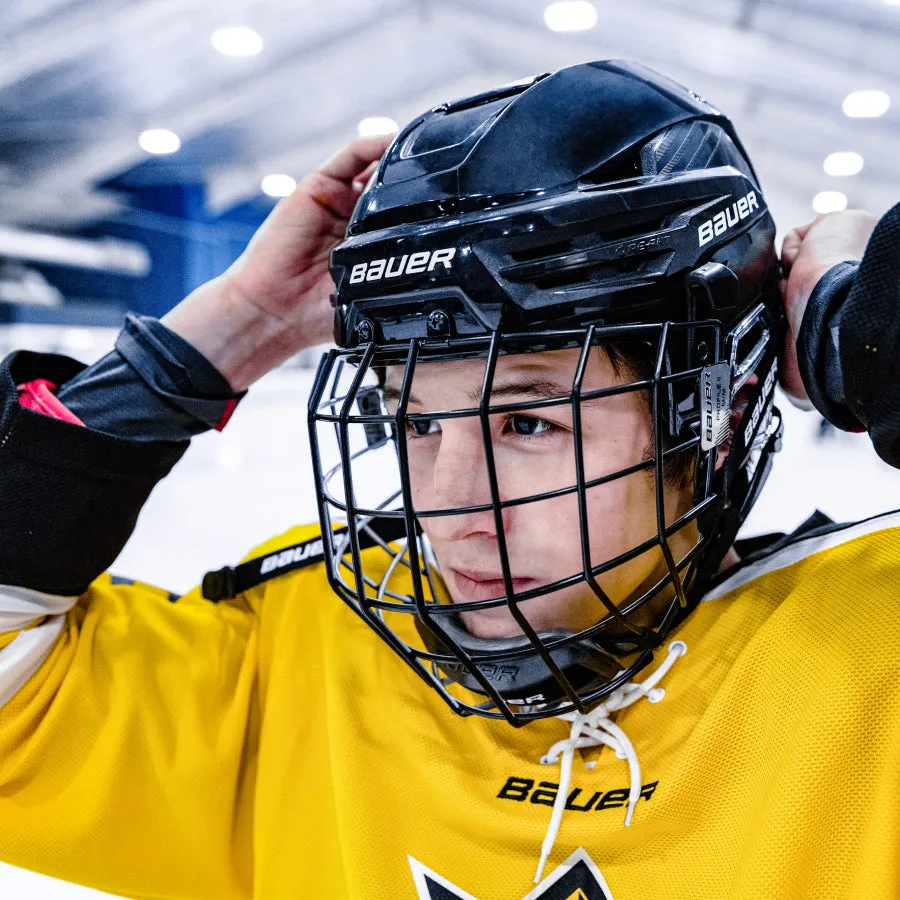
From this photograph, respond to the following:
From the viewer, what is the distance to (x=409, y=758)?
857mm

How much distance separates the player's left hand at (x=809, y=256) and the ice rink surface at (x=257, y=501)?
0.88 m

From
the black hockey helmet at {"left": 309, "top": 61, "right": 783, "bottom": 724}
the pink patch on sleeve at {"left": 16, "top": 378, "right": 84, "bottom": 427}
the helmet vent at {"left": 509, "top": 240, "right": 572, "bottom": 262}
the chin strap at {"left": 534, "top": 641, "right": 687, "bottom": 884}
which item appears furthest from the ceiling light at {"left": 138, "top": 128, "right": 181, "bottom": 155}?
the chin strap at {"left": 534, "top": 641, "right": 687, "bottom": 884}

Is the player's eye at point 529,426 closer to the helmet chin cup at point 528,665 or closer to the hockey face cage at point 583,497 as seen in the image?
the hockey face cage at point 583,497

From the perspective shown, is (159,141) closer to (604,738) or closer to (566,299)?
(566,299)

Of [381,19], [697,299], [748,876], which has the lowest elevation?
[748,876]

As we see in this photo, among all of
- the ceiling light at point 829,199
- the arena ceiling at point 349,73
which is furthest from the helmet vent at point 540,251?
the ceiling light at point 829,199

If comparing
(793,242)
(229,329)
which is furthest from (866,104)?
(229,329)

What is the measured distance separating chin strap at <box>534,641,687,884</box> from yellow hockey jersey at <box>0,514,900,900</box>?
0.5 inches

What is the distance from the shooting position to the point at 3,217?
562 cm

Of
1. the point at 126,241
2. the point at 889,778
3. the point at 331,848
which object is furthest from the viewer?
the point at 126,241

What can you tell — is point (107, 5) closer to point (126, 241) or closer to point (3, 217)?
point (126, 241)

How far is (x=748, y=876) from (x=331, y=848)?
1.36ft

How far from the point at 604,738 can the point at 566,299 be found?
38cm

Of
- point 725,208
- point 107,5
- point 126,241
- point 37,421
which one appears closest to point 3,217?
point 126,241
